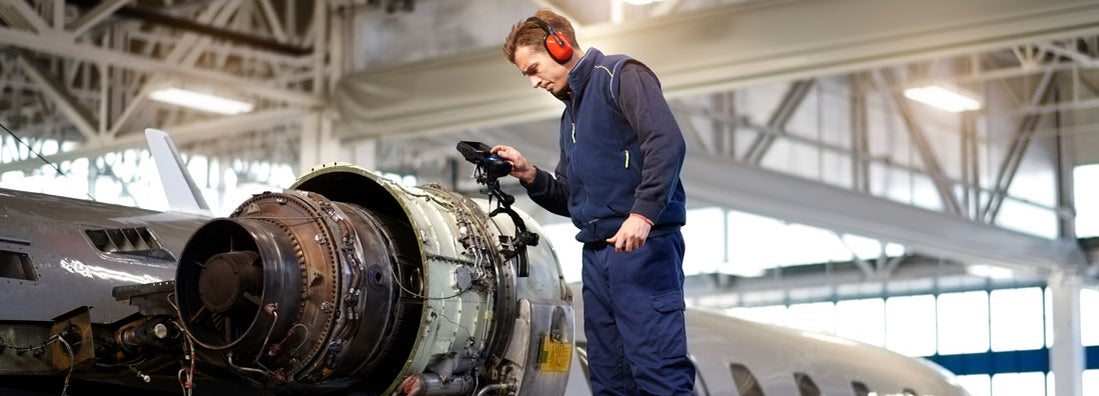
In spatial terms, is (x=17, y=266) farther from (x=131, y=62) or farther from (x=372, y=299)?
(x=131, y=62)

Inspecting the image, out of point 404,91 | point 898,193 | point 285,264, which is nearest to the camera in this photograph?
point 285,264

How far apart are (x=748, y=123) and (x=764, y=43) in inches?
547

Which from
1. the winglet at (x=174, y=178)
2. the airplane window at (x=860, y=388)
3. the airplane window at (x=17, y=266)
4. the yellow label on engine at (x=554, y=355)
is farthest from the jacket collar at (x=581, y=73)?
the airplane window at (x=860, y=388)

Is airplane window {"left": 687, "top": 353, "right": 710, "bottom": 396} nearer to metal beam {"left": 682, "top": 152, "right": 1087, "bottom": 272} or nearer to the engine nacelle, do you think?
the engine nacelle

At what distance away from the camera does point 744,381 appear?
11797mm

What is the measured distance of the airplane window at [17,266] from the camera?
20.7ft

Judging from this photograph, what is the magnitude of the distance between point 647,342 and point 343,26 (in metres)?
16.6

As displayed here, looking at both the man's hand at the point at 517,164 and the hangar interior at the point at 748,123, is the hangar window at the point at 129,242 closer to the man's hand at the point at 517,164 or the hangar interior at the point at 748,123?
the hangar interior at the point at 748,123

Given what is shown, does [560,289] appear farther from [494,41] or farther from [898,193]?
[898,193]

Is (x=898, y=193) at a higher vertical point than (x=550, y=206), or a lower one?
higher

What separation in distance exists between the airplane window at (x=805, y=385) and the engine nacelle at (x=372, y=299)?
21.0 feet

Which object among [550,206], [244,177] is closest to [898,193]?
[244,177]

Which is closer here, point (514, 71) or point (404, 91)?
point (514, 71)

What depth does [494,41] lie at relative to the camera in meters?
22.5
